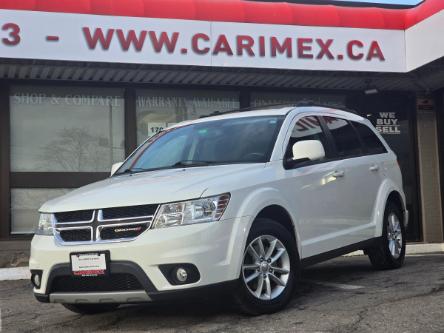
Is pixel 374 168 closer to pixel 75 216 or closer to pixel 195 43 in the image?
pixel 75 216

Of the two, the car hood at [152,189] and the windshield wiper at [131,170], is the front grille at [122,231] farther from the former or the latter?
the windshield wiper at [131,170]

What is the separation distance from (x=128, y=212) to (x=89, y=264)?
18.6 inches

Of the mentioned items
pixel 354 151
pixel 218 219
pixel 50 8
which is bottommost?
pixel 218 219

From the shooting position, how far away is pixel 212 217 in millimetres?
4484

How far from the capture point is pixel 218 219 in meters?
4.48

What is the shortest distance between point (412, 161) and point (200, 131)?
805 cm

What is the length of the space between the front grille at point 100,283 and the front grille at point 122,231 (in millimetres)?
282

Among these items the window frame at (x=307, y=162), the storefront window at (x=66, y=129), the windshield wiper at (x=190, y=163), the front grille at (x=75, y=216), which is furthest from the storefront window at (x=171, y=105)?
the front grille at (x=75, y=216)

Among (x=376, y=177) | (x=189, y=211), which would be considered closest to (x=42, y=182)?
(x=376, y=177)

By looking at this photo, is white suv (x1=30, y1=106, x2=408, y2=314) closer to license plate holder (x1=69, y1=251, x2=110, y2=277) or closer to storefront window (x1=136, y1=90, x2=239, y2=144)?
license plate holder (x1=69, y1=251, x2=110, y2=277)

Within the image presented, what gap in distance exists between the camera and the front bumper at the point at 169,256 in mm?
4340

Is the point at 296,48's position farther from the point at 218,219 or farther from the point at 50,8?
the point at 218,219

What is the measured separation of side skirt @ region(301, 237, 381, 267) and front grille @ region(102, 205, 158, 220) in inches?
62.4

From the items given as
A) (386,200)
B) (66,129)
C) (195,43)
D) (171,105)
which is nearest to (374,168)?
(386,200)
